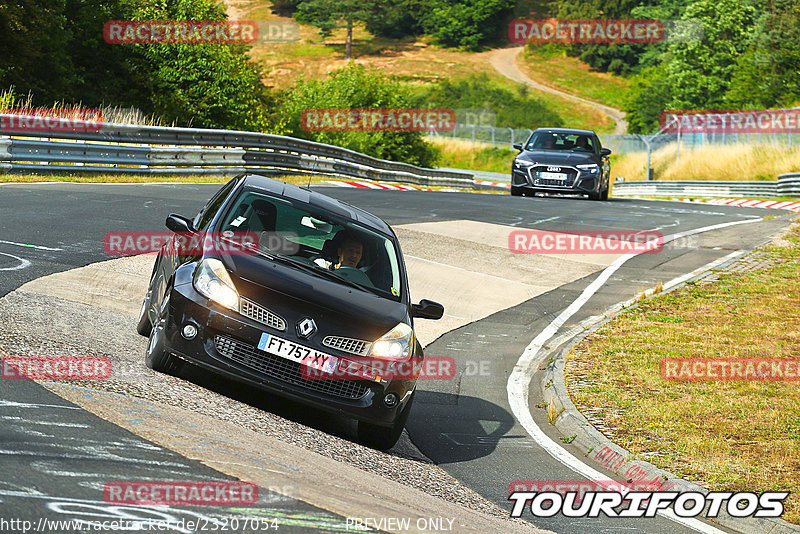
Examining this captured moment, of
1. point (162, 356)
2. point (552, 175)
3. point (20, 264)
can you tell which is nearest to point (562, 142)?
point (552, 175)

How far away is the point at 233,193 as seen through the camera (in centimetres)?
829

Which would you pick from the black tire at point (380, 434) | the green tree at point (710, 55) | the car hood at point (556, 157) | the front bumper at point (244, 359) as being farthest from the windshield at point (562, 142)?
the green tree at point (710, 55)

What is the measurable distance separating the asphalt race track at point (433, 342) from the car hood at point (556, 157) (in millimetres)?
1087

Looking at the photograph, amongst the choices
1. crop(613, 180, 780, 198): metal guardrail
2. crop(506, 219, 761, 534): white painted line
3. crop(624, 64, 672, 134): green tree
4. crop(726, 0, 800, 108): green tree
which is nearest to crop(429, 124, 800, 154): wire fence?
crop(613, 180, 780, 198): metal guardrail

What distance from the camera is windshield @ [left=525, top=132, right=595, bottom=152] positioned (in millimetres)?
25547

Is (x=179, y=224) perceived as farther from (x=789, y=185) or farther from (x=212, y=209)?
(x=789, y=185)

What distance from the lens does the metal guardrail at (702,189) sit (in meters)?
36.9

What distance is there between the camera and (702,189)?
133 feet

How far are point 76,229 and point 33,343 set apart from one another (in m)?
7.12

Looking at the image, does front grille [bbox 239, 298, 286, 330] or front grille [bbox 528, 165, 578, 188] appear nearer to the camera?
front grille [bbox 239, 298, 286, 330]

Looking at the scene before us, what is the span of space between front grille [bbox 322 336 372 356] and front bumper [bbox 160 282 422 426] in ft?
0.17

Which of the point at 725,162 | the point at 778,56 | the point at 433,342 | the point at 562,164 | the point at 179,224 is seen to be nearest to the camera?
the point at 179,224

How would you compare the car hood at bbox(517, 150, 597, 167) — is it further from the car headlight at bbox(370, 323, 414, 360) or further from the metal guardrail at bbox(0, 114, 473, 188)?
the car headlight at bbox(370, 323, 414, 360)

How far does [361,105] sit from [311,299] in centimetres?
5135
